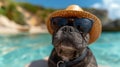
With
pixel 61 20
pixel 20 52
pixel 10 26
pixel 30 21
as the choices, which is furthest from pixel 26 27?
pixel 61 20

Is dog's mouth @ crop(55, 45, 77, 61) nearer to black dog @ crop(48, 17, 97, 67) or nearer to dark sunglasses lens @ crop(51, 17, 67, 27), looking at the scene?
black dog @ crop(48, 17, 97, 67)

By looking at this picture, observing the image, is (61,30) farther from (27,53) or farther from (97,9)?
(97,9)

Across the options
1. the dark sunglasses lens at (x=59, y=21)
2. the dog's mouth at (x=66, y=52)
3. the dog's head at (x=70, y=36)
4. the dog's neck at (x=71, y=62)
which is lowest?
the dog's neck at (x=71, y=62)

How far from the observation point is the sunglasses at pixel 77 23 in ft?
10.4

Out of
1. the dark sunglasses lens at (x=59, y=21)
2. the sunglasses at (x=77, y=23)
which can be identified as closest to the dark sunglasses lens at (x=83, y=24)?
the sunglasses at (x=77, y=23)

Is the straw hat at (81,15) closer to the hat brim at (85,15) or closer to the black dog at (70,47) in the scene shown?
the hat brim at (85,15)

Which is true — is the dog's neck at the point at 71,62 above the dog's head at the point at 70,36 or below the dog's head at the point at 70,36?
below

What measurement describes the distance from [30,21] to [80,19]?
12.0 metres

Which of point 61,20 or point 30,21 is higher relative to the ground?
point 61,20

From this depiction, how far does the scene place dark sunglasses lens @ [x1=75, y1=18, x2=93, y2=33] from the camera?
3.17m

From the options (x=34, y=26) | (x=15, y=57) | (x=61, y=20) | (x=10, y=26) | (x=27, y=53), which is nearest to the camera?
(x=61, y=20)

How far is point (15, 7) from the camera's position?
15094 millimetres

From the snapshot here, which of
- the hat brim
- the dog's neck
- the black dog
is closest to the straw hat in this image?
the hat brim

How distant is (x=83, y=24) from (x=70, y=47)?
35 cm
